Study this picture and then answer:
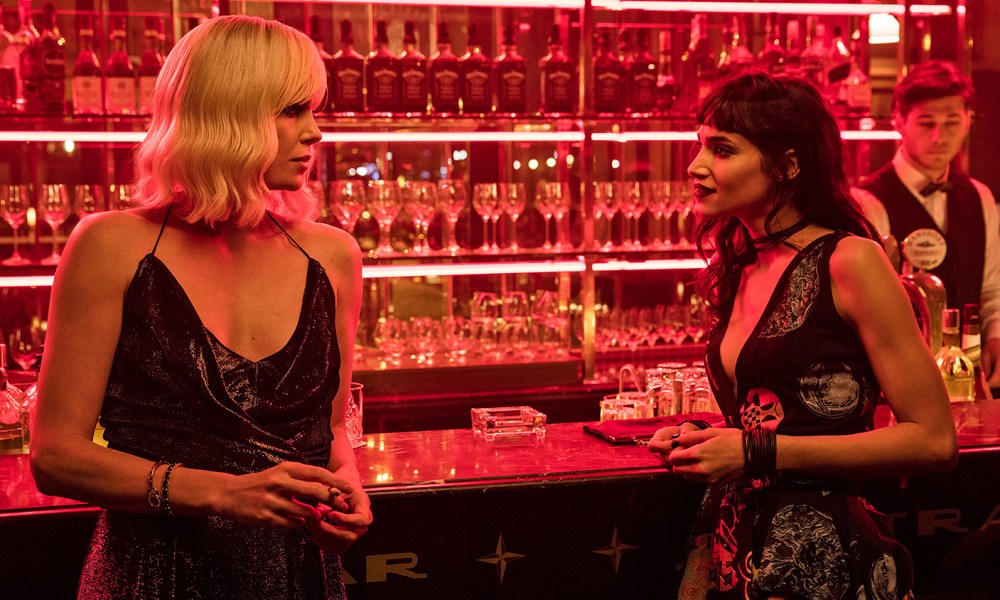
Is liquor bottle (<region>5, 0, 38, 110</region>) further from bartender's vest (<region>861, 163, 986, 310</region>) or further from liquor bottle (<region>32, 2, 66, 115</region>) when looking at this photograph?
bartender's vest (<region>861, 163, 986, 310</region>)

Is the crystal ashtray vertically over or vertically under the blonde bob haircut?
under

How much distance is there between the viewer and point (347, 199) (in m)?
3.96

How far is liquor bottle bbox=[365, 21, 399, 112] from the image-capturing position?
4.19m

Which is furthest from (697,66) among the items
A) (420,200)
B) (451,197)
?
(420,200)

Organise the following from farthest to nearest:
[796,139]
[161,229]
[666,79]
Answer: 1. [666,79]
2. [796,139]
3. [161,229]

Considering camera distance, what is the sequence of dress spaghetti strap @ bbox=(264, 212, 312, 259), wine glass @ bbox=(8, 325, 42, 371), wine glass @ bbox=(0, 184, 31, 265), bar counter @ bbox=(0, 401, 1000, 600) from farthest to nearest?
wine glass @ bbox=(8, 325, 42, 371) → wine glass @ bbox=(0, 184, 31, 265) → bar counter @ bbox=(0, 401, 1000, 600) → dress spaghetti strap @ bbox=(264, 212, 312, 259)

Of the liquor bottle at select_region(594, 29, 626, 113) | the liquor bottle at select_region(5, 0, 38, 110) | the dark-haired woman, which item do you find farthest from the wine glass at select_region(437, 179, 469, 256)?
the dark-haired woman

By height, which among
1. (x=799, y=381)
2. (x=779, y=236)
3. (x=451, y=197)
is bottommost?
(x=799, y=381)

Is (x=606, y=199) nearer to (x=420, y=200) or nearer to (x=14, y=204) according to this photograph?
(x=420, y=200)

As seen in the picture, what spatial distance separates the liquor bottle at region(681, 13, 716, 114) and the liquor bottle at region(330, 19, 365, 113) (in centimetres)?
142

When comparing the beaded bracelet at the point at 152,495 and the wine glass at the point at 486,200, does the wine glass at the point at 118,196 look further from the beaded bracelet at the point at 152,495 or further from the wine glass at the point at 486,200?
the beaded bracelet at the point at 152,495

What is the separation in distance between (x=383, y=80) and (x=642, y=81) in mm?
1070

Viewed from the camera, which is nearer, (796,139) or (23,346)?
(796,139)

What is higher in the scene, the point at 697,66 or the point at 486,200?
the point at 697,66
